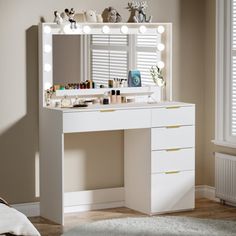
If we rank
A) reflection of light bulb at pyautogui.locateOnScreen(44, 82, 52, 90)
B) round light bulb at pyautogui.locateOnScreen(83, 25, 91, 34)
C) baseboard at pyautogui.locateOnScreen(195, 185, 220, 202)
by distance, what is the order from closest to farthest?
reflection of light bulb at pyautogui.locateOnScreen(44, 82, 52, 90), round light bulb at pyautogui.locateOnScreen(83, 25, 91, 34), baseboard at pyautogui.locateOnScreen(195, 185, 220, 202)

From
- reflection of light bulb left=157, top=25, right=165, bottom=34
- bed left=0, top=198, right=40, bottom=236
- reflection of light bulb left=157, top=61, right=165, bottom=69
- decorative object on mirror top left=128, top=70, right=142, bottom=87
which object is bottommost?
bed left=0, top=198, right=40, bottom=236

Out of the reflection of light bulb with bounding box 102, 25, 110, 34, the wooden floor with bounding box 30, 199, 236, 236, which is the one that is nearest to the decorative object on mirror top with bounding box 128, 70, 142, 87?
the reflection of light bulb with bounding box 102, 25, 110, 34

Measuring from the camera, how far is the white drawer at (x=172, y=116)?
19.0 ft

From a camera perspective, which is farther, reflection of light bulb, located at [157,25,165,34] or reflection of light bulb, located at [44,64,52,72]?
reflection of light bulb, located at [157,25,165,34]

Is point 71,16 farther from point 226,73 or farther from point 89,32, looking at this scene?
point 226,73

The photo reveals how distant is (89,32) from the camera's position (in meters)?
5.90

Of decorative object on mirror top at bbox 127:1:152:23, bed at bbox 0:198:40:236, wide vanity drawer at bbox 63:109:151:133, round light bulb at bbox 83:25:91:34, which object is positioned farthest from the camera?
decorative object on mirror top at bbox 127:1:152:23

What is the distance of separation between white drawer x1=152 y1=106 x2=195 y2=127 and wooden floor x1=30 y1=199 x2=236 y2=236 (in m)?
0.74

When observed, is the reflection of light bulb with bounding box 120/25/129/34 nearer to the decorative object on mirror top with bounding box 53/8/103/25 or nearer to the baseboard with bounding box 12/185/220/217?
the decorative object on mirror top with bounding box 53/8/103/25

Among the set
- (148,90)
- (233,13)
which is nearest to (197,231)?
(148,90)

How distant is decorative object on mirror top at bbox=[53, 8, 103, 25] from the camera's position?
574cm

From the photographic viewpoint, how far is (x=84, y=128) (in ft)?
18.2

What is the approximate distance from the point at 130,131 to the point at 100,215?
2.43 feet

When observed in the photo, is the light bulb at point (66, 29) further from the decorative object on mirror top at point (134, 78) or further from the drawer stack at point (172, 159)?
the drawer stack at point (172, 159)
